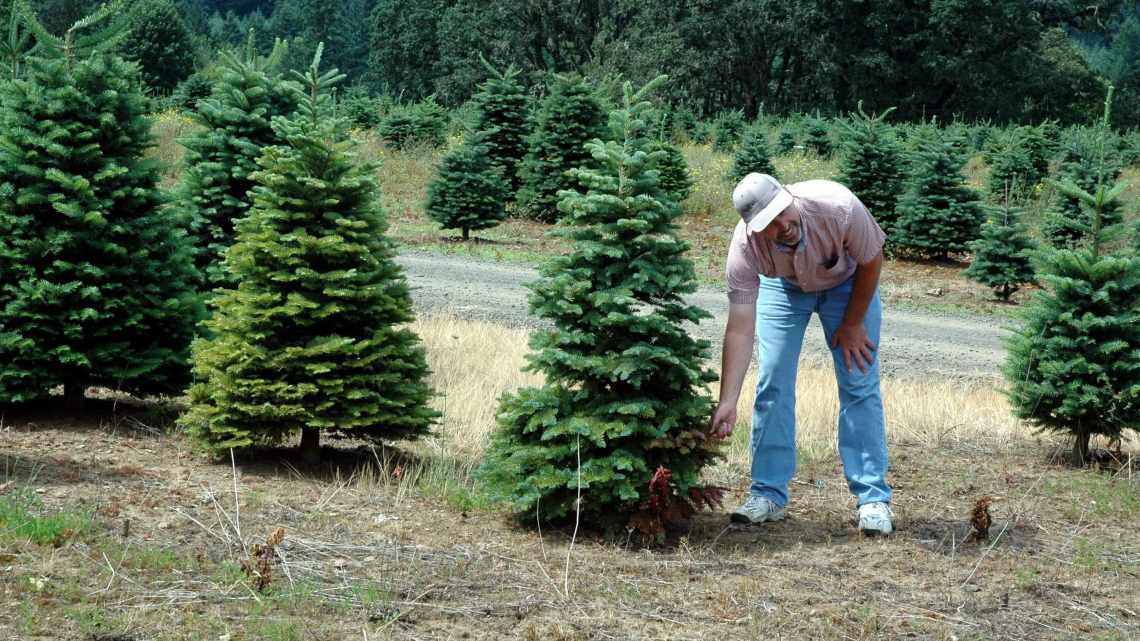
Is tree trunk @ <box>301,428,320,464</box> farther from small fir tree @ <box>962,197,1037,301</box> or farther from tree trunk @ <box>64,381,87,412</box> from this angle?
small fir tree @ <box>962,197,1037,301</box>

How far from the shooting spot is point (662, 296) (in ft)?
16.8

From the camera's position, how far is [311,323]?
19.2 ft

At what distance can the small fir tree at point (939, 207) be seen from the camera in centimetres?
1747

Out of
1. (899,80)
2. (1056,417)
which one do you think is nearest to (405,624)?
(1056,417)

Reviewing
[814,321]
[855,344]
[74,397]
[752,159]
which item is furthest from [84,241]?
[752,159]

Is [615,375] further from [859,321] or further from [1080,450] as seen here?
[1080,450]

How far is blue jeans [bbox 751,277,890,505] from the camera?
17.3ft

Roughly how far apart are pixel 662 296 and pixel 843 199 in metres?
0.89

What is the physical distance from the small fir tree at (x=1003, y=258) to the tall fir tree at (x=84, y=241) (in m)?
11.6

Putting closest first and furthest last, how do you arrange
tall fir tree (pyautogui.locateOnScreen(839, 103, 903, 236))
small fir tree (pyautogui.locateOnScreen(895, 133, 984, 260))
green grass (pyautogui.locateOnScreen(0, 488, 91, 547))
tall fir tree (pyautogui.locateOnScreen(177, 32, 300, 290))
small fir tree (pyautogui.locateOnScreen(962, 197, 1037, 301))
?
1. green grass (pyautogui.locateOnScreen(0, 488, 91, 547))
2. tall fir tree (pyautogui.locateOnScreen(177, 32, 300, 290))
3. small fir tree (pyautogui.locateOnScreen(962, 197, 1037, 301))
4. small fir tree (pyautogui.locateOnScreen(895, 133, 984, 260))
5. tall fir tree (pyautogui.locateOnScreen(839, 103, 903, 236))

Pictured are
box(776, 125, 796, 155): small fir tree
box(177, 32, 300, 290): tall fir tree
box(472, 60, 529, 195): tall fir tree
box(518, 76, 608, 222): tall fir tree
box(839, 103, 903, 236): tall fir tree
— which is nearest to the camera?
box(177, 32, 300, 290): tall fir tree

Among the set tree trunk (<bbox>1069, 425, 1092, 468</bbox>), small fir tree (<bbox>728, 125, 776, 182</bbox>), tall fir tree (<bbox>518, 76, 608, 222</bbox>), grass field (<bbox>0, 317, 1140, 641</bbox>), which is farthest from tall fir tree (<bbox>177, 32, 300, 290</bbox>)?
small fir tree (<bbox>728, 125, 776, 182</bbox>)

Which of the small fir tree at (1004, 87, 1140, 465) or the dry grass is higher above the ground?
the small fir tree at (1004, 87, 1140, 465)

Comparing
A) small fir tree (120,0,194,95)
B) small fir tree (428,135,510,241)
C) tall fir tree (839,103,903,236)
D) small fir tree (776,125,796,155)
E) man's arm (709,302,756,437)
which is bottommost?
man's arm (709,302,756,437)
